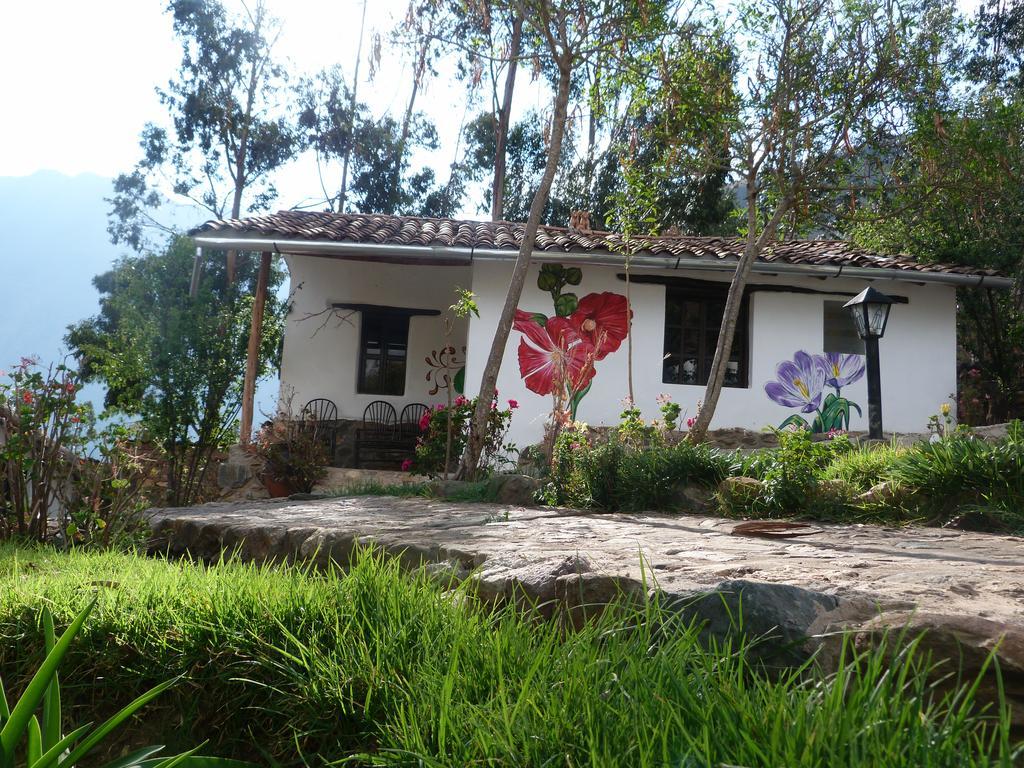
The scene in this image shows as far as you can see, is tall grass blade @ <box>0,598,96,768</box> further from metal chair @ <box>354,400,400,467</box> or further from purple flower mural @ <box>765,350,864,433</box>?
metal chair @ <box>354,400,400,467</box>

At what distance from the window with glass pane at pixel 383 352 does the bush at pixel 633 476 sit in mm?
7318

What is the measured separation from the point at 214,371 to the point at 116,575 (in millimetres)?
6816

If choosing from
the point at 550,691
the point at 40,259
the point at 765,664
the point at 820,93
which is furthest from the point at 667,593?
the point at 40,259

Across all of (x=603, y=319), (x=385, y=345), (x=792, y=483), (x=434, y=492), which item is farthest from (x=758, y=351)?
(x=792, y=483)

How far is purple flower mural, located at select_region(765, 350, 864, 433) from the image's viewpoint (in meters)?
10.7

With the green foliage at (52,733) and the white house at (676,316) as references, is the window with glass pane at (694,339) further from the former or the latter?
the green foliage at (52,733)

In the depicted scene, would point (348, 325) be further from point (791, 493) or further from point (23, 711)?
point (23, 711)

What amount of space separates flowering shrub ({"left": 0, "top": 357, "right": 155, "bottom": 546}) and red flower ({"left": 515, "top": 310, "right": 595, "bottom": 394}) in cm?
641

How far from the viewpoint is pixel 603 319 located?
1093 cm

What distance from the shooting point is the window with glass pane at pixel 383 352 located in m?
12.7

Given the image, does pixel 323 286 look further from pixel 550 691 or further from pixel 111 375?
pixel 550 691

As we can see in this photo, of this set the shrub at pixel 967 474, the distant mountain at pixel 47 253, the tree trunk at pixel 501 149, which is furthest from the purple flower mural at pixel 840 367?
the distant mountain at pixel 47 253

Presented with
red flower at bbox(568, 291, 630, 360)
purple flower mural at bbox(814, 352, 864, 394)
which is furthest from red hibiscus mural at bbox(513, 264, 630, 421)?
purple flower mural at bbox(814, 352, 864, 394)

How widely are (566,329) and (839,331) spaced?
398cm
